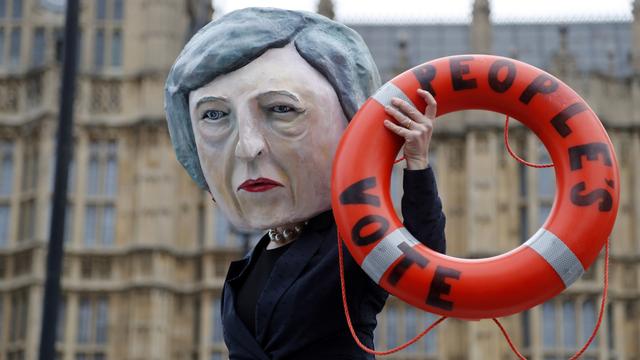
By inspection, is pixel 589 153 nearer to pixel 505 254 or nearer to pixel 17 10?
pixel 505 254

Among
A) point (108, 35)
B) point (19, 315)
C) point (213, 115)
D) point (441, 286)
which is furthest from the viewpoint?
point (108, 35)

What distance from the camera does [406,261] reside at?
3.82 meters

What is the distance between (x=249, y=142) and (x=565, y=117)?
3.35 feet

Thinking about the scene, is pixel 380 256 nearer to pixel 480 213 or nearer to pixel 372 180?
pixel 372 180

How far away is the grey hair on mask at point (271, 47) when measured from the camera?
4.34m

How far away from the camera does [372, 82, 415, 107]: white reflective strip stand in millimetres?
3998

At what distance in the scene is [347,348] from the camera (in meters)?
4.23

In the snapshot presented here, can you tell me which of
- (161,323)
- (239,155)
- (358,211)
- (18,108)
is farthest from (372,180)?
(18,108)

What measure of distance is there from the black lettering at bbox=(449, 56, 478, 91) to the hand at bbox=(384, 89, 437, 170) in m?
0.09

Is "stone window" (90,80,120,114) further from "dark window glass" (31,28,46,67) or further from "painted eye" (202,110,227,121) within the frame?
"painted eye" (202,110,227,121)

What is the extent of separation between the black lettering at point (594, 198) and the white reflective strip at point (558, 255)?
13 cm

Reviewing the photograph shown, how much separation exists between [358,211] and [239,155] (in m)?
0.57

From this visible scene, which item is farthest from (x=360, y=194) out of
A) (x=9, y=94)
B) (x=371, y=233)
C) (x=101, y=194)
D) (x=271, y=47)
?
(x=9, y=94)

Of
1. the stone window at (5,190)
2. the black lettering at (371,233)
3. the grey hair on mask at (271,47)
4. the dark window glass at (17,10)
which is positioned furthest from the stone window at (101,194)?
the black lettering at (371,233)
